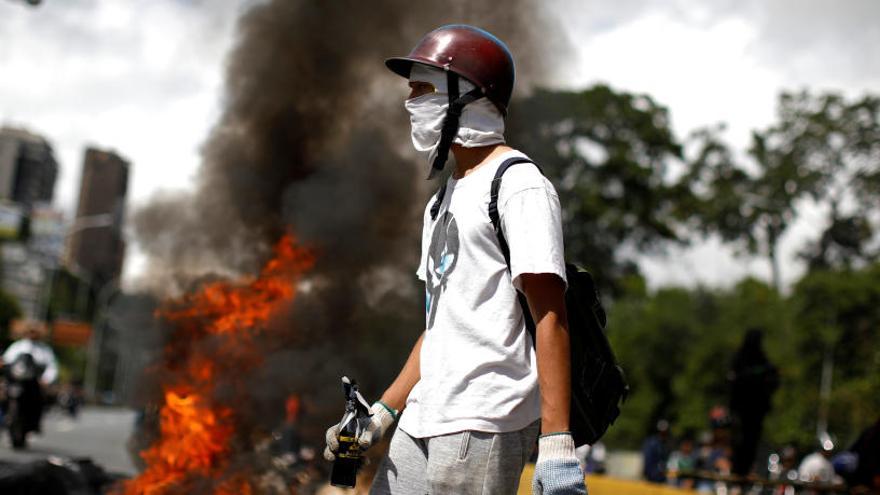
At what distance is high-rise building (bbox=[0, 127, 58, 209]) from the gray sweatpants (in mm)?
129860

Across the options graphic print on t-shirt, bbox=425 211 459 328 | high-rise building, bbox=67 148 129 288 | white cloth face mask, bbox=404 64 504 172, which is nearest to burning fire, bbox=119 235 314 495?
graphic print on t-shirt, bbox=425 211 459 328

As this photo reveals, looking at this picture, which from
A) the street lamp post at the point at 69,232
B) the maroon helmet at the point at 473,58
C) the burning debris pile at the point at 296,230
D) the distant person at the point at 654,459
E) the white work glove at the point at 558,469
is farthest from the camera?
the street lamp post at the point at 69,232

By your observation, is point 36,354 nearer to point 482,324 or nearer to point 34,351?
point 34,351

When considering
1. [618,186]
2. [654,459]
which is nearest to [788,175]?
[618,186]

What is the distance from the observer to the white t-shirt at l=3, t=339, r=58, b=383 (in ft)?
39.6

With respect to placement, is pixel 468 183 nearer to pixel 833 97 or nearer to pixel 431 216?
pixel 431 216

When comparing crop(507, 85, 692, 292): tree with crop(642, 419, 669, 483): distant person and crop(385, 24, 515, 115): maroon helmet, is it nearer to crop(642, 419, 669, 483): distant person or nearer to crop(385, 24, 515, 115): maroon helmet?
crop(642, 419, 669, 483): distant person

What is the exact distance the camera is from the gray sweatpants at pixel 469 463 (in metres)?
2.39

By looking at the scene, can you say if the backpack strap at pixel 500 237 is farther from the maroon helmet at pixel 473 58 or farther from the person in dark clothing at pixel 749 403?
the person in dark clothing at pixel 749 403

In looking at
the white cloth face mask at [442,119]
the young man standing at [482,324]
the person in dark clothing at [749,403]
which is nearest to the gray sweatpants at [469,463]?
the young man standing at [482,324]

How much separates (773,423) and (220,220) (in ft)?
110

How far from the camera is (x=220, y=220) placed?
31.2 feet

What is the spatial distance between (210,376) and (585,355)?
5414mm

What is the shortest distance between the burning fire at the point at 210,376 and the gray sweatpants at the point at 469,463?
4304 millimetres
